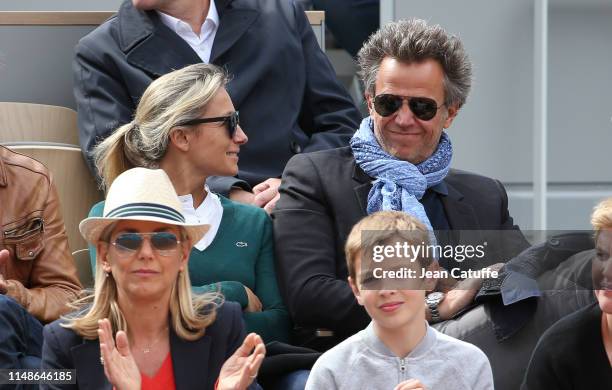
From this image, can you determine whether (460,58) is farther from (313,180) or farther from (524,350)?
(524,350)

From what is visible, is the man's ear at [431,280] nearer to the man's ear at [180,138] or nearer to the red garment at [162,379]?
the red garment at [162,379]

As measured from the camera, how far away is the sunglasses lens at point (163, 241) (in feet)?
13.3

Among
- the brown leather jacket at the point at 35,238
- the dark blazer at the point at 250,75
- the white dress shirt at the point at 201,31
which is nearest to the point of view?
the brown leather jacket at the point at 35,238

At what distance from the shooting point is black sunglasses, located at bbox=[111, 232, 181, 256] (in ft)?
13.3

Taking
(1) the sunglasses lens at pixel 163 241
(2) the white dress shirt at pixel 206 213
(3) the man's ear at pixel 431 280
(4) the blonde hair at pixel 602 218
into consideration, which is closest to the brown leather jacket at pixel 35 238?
(2) the white dress shirt at pixel 206 213

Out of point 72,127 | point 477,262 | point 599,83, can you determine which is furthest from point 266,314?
point 599,83

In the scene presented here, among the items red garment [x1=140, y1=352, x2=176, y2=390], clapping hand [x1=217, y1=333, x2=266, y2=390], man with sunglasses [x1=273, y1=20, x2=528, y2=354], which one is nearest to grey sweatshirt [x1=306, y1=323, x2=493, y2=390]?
clapping hand [x1=217, y1=333, x2=266, y2=390]

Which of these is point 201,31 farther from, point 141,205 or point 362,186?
point 141,205

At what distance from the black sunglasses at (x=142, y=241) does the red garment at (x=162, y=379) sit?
0.29m

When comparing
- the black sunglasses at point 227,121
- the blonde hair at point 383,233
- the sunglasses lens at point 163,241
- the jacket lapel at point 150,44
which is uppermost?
the jacket lapel at point 150,44

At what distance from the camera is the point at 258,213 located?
4777mm

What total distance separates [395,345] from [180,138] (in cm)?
125

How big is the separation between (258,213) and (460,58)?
81cm

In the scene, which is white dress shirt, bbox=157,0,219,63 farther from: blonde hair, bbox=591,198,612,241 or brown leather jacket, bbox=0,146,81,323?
blonde hair, bbox=591,198,612,241
